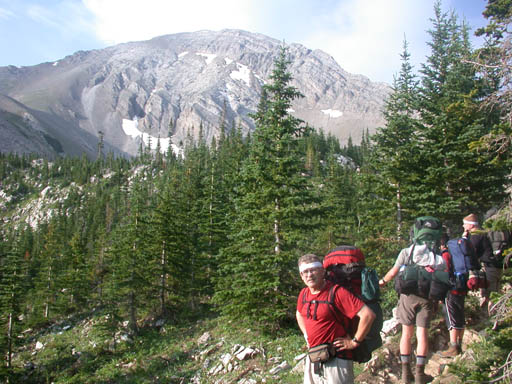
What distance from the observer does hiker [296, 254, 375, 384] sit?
151 inches

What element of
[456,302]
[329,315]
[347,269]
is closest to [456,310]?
[456,302]

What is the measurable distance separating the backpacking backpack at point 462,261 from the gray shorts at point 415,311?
954 millimetres

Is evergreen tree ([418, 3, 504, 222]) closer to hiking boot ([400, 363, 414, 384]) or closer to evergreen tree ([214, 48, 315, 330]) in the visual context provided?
evergreen tree ([214, 48, 315, 330])

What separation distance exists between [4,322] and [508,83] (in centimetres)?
3237

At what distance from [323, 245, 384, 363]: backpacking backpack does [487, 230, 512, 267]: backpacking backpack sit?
3566mm

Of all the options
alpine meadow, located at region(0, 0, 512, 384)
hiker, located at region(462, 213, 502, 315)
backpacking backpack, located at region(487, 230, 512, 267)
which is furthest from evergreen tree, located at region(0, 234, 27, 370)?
backpacking backpack, located at region(487, 230, 512, 267)

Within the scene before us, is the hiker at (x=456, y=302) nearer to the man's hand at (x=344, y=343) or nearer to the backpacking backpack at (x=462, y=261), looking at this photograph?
the backpacking backpack at (x=462, y=261)

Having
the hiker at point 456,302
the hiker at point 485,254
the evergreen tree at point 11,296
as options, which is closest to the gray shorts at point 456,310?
the hiker at point 456,302

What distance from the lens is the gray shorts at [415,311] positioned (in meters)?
5.41

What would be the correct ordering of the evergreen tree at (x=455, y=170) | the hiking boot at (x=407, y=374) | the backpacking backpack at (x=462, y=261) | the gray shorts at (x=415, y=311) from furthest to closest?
1. the evergreen tree at (x=455, y=170)
2. the backpacking backpack at (x=462, y=261)
3. the hiking boot at (x=407, y=374)
4. the gray shorts at (x=415, y=311)

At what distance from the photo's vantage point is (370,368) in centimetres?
709

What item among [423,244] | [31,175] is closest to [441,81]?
[423,244]

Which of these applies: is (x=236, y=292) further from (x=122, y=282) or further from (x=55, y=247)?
(x=55, y=247)

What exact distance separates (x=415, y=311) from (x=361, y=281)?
2.07 meters
